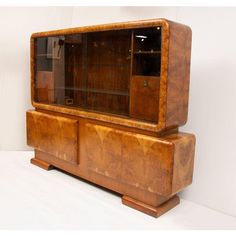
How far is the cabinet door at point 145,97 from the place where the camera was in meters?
2.44

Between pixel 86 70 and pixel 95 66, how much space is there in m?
0.12

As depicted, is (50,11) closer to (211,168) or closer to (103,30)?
(103,30)

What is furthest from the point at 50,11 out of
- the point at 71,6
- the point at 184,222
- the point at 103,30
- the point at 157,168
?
the point at 184,222

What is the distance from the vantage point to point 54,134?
3.23 meters

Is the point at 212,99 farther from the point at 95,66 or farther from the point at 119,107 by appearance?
the point at 95,66

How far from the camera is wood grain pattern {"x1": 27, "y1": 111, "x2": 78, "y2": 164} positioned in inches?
120

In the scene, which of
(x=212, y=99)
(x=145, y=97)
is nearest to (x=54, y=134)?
(x=145, y=97)

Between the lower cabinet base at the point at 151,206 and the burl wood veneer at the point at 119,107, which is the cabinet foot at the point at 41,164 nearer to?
the burl wood veneer at the point at 119,107

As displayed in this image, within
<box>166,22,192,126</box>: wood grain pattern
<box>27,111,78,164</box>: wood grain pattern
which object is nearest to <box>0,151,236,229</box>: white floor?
<box>27,111,78,164</box>: wood grain pattern

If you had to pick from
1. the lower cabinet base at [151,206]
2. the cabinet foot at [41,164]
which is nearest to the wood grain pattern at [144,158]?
the lower cabinet base at [151,206]

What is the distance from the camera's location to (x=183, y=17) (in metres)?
2.71

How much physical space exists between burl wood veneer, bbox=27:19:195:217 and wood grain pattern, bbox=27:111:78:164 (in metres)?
0.01

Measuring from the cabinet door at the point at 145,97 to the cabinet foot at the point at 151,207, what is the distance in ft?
2.42

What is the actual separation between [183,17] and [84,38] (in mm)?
974
